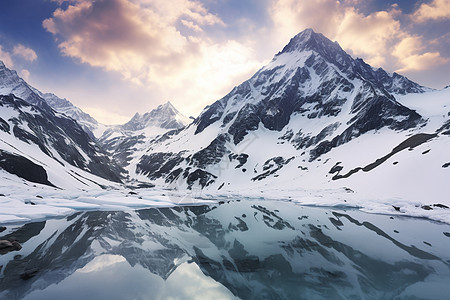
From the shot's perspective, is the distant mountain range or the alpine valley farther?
the distant mountain range

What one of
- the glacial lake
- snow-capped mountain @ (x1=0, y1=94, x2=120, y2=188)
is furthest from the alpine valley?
the glacial lake

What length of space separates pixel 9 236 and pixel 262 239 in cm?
1950

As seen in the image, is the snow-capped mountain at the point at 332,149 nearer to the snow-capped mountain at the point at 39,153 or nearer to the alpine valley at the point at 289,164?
the alpine valley at the point at 289,164

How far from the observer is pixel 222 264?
12844mm

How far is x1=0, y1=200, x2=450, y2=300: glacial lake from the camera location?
30.7ft

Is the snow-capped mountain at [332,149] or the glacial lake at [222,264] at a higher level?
the snow-capped mountain at [332,149]

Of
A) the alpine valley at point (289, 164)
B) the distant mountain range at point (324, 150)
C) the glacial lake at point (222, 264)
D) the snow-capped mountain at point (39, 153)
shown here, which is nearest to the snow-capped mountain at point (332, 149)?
the distant mountain range at point (324, 150)

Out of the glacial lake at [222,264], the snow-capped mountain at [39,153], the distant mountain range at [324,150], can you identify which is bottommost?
the snow-capped mountain at [39,153]

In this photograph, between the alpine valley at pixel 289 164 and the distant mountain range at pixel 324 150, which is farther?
the distant mountain range at pixel 324 150

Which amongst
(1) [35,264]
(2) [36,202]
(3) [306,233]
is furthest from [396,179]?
(2) [36,202]

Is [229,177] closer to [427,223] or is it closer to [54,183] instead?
[54,183]

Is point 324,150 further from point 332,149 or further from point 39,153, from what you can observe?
point 39,153

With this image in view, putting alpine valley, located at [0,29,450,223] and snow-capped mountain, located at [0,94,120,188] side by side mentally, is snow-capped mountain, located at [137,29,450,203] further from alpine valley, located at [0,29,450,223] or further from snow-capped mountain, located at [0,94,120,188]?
snow-capped mountain, located at [0,94,120,188]

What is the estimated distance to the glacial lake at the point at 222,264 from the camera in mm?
9344
